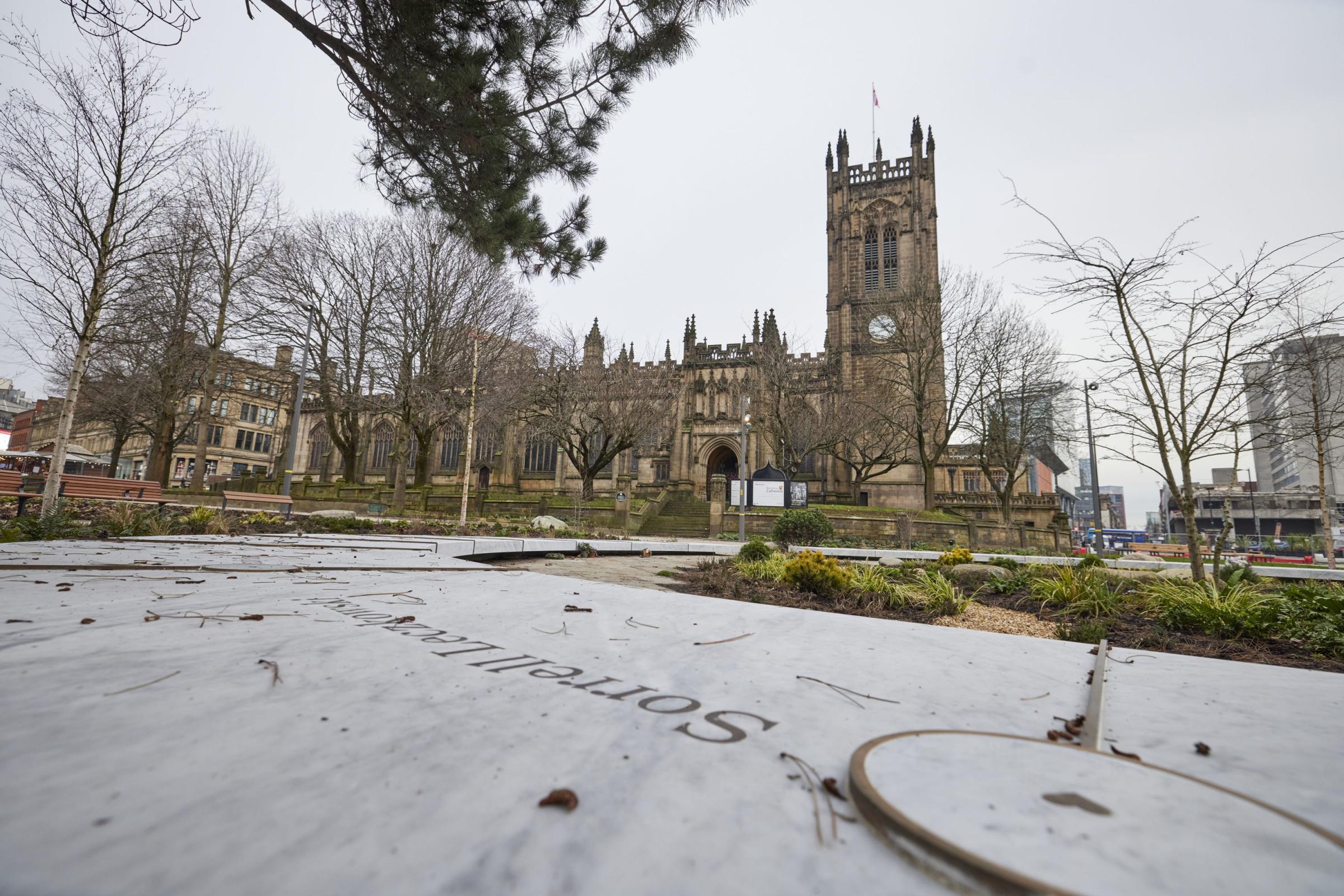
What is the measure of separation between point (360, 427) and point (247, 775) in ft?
98.4

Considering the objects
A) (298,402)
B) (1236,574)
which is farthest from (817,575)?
(298,402)

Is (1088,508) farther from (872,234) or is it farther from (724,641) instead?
(724,641)

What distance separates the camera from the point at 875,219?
40.5 metres

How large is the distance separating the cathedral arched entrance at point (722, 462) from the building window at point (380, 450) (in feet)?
77.8

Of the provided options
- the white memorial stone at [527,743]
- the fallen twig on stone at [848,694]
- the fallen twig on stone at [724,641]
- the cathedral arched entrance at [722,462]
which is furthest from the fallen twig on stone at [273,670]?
the cathedral arched entrance at [722,462]

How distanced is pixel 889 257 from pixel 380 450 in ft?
133

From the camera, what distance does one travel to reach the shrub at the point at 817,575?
641 centimetres

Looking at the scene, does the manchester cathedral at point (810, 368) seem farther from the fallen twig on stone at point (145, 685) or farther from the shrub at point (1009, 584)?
Result: the fallen twig on stone at point (145, 685)

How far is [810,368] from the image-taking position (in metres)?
37.9

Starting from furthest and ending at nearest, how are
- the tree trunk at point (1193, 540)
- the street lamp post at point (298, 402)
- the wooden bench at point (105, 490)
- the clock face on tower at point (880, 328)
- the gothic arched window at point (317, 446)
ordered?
1. the gothic arched window at point (317, 446)
2. the clock face on tower at point (880, 328)
3. the street lamp post at point (298, 402)
4. the wooden bench at point (105, 490)
5. the tree trunk at point (1193, 540)

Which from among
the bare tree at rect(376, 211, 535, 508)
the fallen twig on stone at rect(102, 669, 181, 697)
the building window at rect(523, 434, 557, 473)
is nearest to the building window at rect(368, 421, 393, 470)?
the building window at rect(523, 434, 557, 473)

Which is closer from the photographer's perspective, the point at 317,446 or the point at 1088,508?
the point at 317,446

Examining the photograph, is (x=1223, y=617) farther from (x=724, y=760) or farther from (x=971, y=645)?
(x=724, y=760)

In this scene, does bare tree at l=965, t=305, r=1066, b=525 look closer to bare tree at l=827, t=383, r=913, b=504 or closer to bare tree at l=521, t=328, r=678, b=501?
bare tree at l=827, t=383, r=913, b=504
